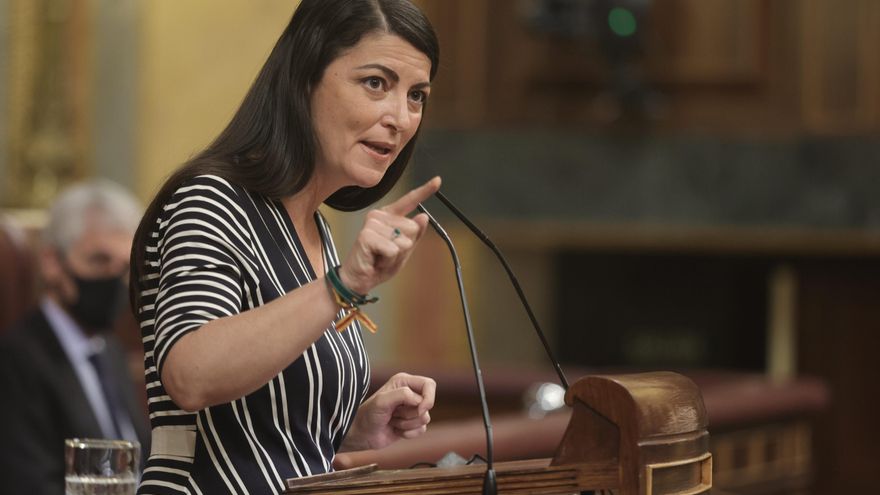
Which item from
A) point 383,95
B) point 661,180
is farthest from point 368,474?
point 661,180

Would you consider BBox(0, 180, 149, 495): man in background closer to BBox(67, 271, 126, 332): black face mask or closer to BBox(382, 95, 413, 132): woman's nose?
BBox(67, 271, 126, 332): black face mask

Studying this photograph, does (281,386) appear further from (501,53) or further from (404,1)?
(501,53)

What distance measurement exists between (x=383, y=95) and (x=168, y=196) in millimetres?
264

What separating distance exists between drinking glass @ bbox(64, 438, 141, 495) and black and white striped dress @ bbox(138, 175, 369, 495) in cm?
34

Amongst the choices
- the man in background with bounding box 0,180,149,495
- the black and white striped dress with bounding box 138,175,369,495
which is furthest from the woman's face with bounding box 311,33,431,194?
the man in background with bounding box 0,180,149,495

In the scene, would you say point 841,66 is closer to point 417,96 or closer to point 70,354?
point 70,354

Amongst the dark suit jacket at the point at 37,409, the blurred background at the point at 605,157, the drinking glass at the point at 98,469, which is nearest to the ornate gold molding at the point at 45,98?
the blurred background at the point at 605,157

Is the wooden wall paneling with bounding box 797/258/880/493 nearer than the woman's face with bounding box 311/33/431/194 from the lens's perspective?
No

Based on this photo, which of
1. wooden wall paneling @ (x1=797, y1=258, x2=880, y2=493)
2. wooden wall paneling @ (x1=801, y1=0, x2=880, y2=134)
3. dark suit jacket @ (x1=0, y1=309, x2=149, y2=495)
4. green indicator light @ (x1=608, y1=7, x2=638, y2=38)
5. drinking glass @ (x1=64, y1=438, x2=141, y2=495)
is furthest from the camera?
wooden wall paneling @ (x1=797, y1=258, x2=880, y2=493)

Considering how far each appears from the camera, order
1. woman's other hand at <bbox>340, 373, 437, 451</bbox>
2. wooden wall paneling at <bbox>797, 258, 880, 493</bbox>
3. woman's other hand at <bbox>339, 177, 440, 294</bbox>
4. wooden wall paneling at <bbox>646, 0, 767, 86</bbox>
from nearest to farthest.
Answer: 1. woman's other hand at <bbox>339, 177, 440, 294</bbox>
2. woman's other hand at <bbox>340, 373, 437, 451</bbox>
3. wooden wall paneling at <bbox>646, 0, 767, 86</bbox>
4. wooden wall paneling at <bbox>797, 258, 880, 493</bbox>

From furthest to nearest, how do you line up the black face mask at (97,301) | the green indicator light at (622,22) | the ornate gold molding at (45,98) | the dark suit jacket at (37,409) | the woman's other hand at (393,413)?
the green indicator light at (622,22), the ornate gold molding at (45,98), the black face mask at (97,301), the dark suit jacket at (37,409), the woman's other hand at (393,413)

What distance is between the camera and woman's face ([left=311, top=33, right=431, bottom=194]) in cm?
170

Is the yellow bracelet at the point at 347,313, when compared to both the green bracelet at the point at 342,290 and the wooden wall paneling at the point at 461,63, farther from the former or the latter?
the wooden wall paneling at the point at 461,63

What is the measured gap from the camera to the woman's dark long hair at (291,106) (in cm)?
171
